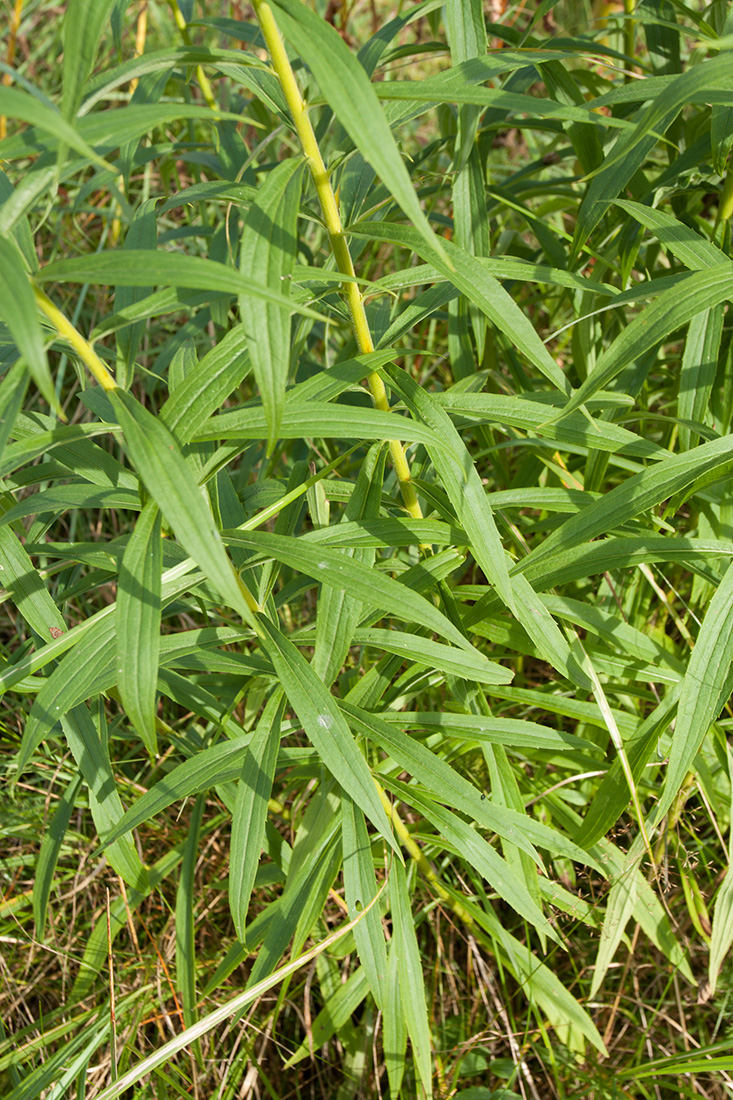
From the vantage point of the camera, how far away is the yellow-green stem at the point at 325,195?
2.45 feet

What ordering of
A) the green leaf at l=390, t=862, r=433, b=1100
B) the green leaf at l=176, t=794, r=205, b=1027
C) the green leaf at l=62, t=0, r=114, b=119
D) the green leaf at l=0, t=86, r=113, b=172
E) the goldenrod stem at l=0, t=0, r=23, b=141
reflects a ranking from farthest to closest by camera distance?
the goldenrod stem at l=0, t=0, r=23, b=141 < the green leaf at l=176, t=794, r=205, b=1027 < the green leaf at l=390, t=862, r=433, b=1100 < the green leaf at l=62, t=0, r=114, b=119 < the green leaf at l=0, t=86, r=113, b=172

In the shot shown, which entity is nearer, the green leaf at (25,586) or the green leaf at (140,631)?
the green leaf at (140,631)


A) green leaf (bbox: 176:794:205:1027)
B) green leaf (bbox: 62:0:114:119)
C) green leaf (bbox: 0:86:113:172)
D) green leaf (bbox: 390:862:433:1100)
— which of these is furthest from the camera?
green leaf (bbox: 176:794:205:1027)

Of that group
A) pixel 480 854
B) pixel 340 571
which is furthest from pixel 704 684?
pixel 340 571

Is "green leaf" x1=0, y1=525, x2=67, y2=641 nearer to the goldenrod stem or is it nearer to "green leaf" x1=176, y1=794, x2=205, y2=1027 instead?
"green leaf" x1=176, y1=794, x2=205, y2=1027

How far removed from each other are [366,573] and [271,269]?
0.30 meters

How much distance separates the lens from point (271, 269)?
2.36ft

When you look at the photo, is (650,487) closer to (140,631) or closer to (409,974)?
(140,631)

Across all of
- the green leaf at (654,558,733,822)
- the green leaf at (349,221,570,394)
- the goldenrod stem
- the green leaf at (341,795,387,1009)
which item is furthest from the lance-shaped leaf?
the goldenrod stem

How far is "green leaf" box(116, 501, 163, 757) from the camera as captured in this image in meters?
0.71

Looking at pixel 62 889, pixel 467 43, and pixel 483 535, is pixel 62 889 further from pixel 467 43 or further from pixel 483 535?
pixel 467 43

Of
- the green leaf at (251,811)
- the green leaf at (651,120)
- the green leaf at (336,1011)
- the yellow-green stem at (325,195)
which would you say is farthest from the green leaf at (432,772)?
the green leaf at (651,120)

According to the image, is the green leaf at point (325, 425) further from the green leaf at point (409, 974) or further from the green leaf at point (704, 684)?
the green leaf at point (409, 974)

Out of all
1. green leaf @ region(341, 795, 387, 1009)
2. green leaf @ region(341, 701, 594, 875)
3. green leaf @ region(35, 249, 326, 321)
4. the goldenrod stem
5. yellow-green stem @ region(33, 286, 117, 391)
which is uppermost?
the goldenrod stem
